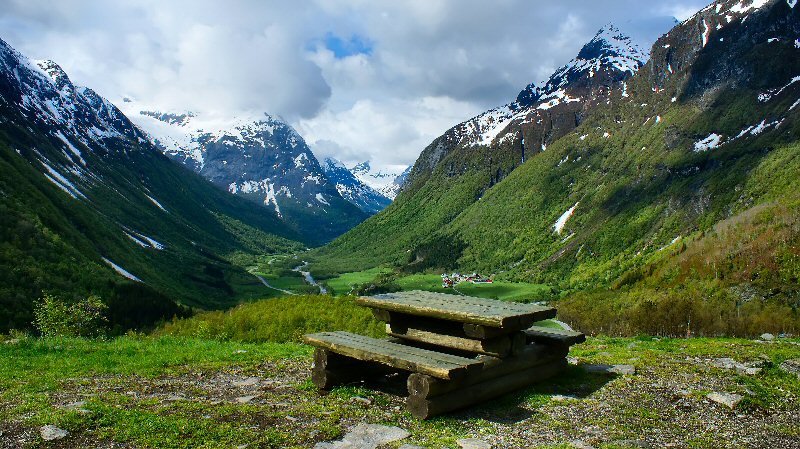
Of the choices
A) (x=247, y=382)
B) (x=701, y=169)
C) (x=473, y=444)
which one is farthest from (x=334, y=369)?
(x=701, y=169)

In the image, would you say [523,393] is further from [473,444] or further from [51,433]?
[51,433]

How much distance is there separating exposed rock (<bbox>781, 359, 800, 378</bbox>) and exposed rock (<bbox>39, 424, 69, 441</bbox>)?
14995 millimetres

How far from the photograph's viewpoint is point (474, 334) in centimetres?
1119

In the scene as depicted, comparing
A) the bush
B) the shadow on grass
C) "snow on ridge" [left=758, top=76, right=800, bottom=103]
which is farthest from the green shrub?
"snow on ridge" [left=758, top=76, right=800, bottom=103]

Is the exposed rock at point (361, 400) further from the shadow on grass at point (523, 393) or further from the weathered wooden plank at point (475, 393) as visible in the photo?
the weathered wooden plank at point (475, 393)

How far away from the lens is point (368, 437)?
9.03m

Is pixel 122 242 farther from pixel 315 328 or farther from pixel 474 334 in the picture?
pixel 474 334

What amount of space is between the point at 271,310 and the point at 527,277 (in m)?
155

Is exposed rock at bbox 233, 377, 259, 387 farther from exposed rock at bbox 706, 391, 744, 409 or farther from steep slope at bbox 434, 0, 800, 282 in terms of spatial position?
steep slope at bbox 434, 0, 800, 282

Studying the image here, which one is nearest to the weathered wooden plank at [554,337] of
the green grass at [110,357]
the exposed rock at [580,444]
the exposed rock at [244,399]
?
the exposed rock at [580,444]

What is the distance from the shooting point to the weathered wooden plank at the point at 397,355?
9.94 metres

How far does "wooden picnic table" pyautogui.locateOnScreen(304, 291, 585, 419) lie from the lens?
10.2 metres

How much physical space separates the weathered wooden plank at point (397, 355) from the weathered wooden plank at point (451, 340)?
25.2 inches

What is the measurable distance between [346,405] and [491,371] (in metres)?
3.05
